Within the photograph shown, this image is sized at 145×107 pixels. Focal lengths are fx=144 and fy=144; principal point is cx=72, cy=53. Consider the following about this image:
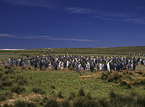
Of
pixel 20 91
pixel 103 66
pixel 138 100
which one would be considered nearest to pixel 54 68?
pixel 103 66

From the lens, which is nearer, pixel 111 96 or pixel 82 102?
pixel 82 102

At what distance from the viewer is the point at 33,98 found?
8.65m

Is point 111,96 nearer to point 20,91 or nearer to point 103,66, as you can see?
point 20,91

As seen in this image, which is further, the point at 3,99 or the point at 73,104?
the point at 3,99

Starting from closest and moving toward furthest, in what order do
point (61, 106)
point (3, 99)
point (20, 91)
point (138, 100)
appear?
point (61, 106)
point (138, 100)
point (3, 99)
point (20, 91)

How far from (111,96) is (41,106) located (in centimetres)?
438

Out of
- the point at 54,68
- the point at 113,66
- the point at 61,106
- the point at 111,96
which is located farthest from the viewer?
the point at 54,68

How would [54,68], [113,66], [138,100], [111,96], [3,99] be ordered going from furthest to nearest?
[54,68] → [113,66] → [111,96] → [3,99] → [138,100]

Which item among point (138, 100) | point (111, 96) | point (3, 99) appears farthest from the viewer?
point (111, 96)

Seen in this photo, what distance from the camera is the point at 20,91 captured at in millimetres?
10031

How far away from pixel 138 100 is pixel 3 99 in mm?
7510

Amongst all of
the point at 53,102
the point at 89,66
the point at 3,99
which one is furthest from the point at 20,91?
the point at 89,66

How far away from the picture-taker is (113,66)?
22359mm

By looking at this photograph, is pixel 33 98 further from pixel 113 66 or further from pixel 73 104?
pixel 113 66
